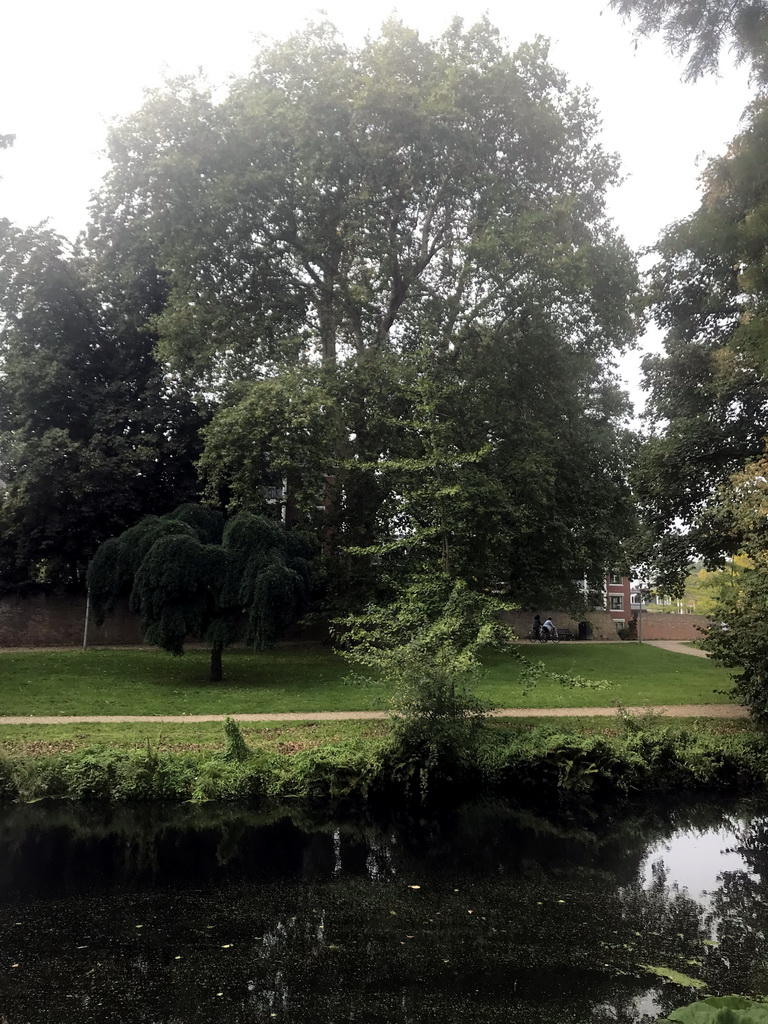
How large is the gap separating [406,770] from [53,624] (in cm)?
2113

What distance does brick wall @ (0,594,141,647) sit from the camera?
27297mm

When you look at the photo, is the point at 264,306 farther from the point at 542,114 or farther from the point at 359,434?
the point at 542,114

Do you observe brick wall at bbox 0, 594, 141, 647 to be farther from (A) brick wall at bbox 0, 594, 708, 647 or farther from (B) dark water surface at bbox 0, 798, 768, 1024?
(B) dark water surface at bbox 0, 798, 768, 1024

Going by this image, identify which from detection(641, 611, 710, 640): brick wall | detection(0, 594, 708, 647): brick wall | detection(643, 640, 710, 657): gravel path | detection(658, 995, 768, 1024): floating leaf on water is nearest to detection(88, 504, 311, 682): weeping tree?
detection(0, 594, 708, 647): brick wall

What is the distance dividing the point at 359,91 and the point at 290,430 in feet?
30.1

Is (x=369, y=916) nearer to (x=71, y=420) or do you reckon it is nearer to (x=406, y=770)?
(x=406, y=770)

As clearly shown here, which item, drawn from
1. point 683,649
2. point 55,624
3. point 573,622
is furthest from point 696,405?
point 573,622

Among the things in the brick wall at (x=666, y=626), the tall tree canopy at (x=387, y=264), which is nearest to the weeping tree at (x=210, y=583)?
the tall tree canopy at (x=387, y=264)

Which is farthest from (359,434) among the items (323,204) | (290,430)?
(323,204)

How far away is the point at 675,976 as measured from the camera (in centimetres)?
511

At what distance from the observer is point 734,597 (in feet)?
41.7

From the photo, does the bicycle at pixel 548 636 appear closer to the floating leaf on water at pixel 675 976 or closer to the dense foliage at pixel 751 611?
the dense foliage at pixel 751 611

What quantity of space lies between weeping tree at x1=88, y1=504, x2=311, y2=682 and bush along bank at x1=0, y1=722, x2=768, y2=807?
7006mm

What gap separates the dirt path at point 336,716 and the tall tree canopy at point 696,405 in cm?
355
